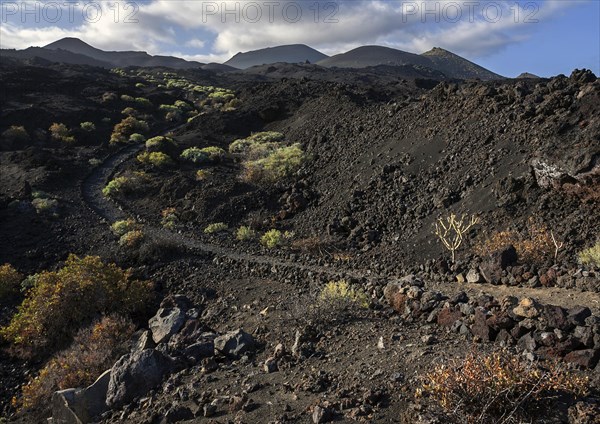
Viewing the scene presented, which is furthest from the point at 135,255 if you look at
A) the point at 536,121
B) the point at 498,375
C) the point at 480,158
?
the point at 536,121

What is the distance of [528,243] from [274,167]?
1257cm

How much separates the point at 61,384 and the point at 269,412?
5.02m

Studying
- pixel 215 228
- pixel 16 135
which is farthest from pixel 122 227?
pixel 16 135

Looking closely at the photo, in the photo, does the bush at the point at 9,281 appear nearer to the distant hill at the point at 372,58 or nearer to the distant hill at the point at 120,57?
the distant hill at the point at 372,58

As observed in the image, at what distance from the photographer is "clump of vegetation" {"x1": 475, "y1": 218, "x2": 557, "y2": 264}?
9.99m

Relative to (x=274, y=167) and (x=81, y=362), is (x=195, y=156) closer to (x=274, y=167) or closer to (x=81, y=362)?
(x=274, y=167)

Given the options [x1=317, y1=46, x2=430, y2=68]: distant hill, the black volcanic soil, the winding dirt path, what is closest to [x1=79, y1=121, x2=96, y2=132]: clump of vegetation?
the winding dirt path

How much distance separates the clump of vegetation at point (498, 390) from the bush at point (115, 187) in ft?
59.9

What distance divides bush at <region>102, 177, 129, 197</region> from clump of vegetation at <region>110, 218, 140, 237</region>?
14.0 feet

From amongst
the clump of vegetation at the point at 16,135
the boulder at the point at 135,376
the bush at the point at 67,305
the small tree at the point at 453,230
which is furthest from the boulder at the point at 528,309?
the clump of vegetation at the point at 16,135

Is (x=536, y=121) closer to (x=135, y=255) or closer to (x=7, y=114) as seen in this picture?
(x=135, y=255)

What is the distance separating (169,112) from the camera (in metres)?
40.5

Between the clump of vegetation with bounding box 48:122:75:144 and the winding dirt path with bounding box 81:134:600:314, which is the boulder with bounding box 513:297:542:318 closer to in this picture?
the winding dirt path with bounding box 81:134:600:314

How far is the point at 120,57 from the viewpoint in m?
181
